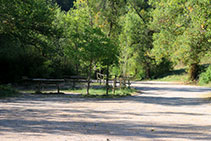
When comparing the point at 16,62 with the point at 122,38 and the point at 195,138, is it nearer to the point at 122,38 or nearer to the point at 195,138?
the point at 122,38

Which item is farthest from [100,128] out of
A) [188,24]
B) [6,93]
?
[188,24]

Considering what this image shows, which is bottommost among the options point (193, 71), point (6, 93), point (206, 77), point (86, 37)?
point (6, 93)

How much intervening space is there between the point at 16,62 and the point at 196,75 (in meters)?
21.3

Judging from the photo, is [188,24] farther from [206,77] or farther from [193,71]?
[193,71]

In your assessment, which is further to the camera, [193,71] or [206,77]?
[193,71]

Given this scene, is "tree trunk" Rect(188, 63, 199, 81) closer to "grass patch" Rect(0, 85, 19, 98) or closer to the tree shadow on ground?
"grass patch" Rect(0, 85, 19, 98)

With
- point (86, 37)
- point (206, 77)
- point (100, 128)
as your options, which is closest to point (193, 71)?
point (206, 77)

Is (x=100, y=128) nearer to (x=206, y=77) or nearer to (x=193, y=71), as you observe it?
(x=206, y=77)

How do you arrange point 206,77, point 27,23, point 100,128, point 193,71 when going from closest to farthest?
point 100,128, point 27,23, point 206,77, point 193,71

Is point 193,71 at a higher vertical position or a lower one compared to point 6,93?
higher

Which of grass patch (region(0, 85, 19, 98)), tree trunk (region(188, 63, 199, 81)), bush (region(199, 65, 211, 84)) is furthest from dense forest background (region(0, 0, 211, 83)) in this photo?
bush (region(199, 65, 211, 84))

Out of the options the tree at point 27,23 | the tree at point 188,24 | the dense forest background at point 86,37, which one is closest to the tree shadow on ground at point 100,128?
the tree at point 188,24

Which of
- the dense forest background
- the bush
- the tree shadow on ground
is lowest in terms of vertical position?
the tree shadow on ground

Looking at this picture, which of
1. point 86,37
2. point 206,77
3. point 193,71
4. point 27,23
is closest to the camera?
point 27,23
